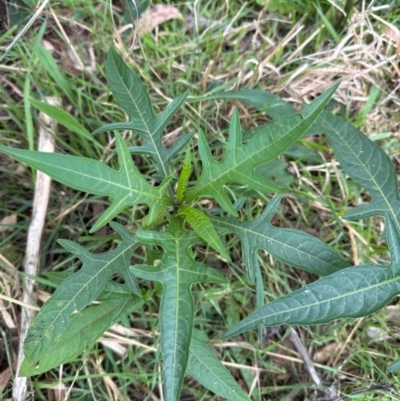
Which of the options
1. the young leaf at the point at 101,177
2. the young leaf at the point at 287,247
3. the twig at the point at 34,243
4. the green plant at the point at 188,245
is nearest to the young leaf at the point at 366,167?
the green plant at the point at 188,245

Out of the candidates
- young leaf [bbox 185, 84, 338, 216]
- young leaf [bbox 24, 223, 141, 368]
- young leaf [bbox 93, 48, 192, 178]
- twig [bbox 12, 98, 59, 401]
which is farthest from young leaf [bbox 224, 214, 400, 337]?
twig [bbox 12, 98, 59, 401]

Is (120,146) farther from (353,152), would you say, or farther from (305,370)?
(305,370)

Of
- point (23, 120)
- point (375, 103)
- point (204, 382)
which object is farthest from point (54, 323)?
point (375, 103)

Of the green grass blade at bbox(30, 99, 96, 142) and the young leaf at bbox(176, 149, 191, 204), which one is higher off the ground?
the young leaf at bbox(176, 149, 191, 204)

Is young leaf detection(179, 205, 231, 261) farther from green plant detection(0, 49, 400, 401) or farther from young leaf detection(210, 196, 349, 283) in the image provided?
young leaf detection(210, 196, 349, 283)

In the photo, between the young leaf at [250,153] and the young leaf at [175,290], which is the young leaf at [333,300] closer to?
the young leaf at [175,290]

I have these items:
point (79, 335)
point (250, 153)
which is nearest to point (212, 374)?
point (79, 335)

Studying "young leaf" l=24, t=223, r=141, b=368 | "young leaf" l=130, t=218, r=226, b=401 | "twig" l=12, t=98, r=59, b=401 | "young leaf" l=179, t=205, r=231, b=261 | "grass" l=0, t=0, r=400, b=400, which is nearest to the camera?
"young leaf" l=130, t=218, r=226, b=401
